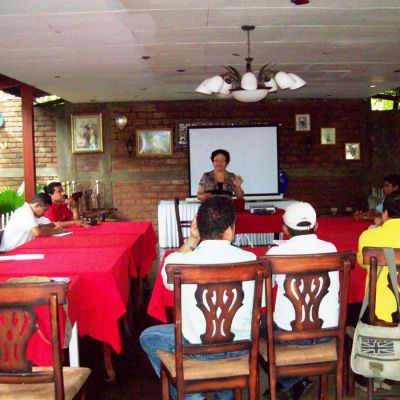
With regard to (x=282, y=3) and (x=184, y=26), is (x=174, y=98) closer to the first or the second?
(x=184, y=26)

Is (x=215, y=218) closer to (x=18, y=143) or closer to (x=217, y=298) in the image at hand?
(x=217, y=298)

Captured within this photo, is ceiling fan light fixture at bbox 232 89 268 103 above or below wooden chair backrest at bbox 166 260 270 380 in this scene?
above

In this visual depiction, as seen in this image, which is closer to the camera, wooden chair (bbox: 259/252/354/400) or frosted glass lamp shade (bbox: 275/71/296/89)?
wooden chair (bbox: 259/252/354/400)

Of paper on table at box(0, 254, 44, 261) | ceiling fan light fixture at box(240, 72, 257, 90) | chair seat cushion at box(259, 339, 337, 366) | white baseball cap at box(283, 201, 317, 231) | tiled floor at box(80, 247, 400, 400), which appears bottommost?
tiled floor at box(80, 247, 400, 400)

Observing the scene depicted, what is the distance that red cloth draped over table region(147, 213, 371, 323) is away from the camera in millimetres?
3025

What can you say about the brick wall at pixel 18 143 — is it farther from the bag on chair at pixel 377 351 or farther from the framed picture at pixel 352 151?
the bag on chair at pixel 377 351

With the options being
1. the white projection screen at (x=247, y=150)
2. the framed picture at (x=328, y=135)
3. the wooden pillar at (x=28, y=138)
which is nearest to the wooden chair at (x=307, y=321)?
the wooden pillar at (x=28, y=138)

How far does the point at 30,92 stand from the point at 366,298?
7.28 meters

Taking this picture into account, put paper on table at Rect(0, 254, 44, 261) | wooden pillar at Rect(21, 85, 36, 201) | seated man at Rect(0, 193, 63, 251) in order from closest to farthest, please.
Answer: paper on table at Rect(0, 254, 44, 261) → seated man at Rect(0, 193, 63, 251) → wooden pillar at Rect(21, 85, 36, 201)

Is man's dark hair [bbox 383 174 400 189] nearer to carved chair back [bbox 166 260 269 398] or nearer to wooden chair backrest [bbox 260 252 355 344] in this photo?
wooden chair backrest [bbox 260 252 355 344]

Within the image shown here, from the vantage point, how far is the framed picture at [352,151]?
1106 cm

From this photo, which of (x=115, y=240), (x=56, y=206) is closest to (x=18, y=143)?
(x=56, y=206)

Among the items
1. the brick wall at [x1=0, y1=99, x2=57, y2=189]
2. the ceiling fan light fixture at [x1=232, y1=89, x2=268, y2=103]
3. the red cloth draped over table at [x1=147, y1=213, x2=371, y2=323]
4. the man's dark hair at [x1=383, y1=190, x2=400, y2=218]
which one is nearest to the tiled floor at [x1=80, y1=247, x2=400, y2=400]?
the red cloth draped over table at [x1=147, y1=213, x2=371, y2=323]

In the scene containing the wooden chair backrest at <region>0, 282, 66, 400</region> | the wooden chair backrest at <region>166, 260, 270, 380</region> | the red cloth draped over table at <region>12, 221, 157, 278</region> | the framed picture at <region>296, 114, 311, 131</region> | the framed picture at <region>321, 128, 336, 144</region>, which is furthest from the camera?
the framed picture at <region>321, 128, 336, 144</region>
